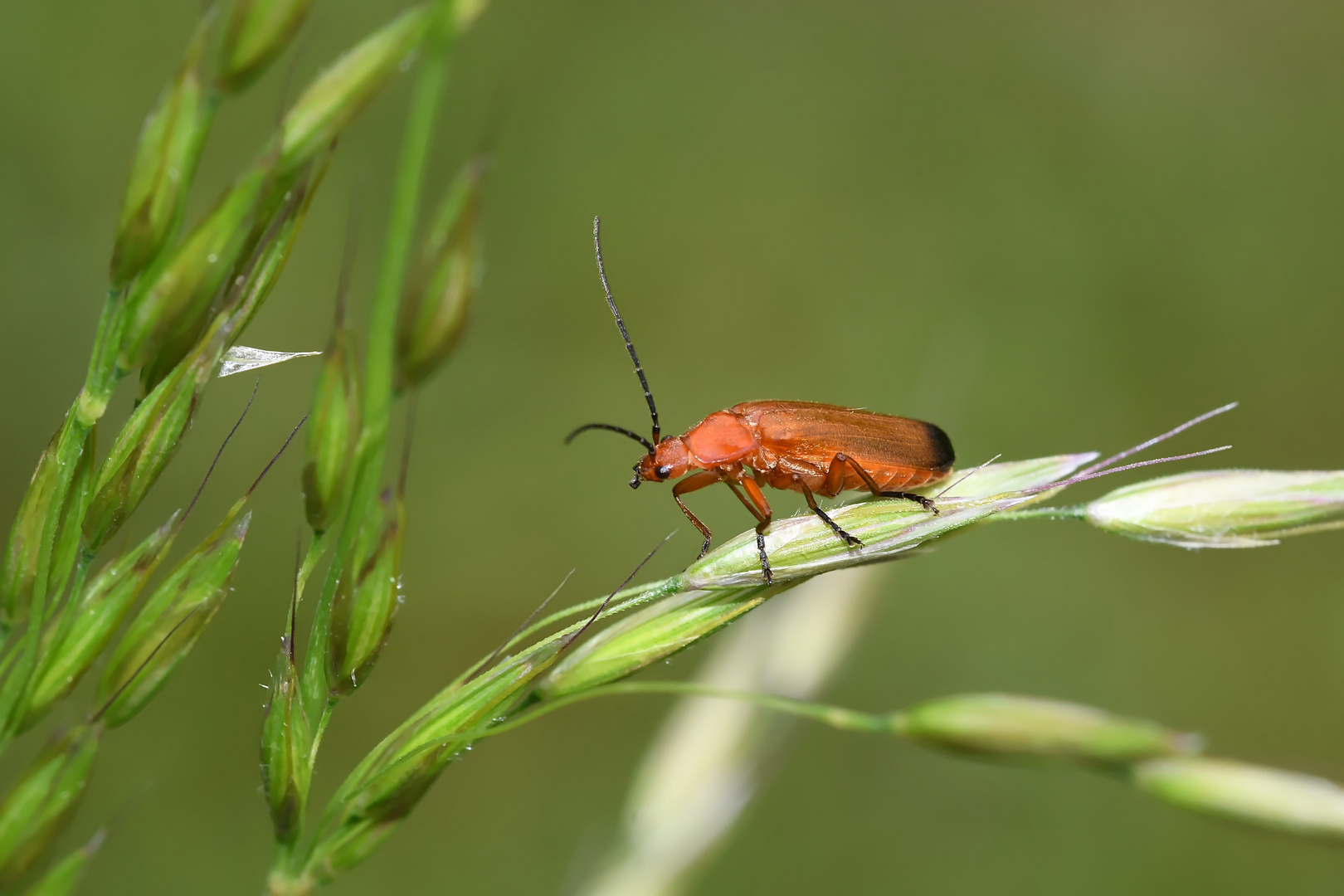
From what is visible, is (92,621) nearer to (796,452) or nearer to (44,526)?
(44,526)

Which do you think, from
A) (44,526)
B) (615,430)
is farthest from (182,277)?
Result: (615,430)

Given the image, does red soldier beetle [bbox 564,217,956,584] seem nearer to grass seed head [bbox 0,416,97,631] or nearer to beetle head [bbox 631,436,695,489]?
beetle head [bbox 631,436,695,489]

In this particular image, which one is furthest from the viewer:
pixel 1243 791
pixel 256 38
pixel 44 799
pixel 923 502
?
pixel 923 502

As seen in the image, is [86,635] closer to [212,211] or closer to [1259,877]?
[212,211]

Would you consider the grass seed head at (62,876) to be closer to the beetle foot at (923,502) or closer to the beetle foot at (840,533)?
the beetle foot at (840,533)

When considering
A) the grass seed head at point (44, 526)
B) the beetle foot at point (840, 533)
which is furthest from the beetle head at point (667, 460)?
the grass seed head at point (44, 526)
